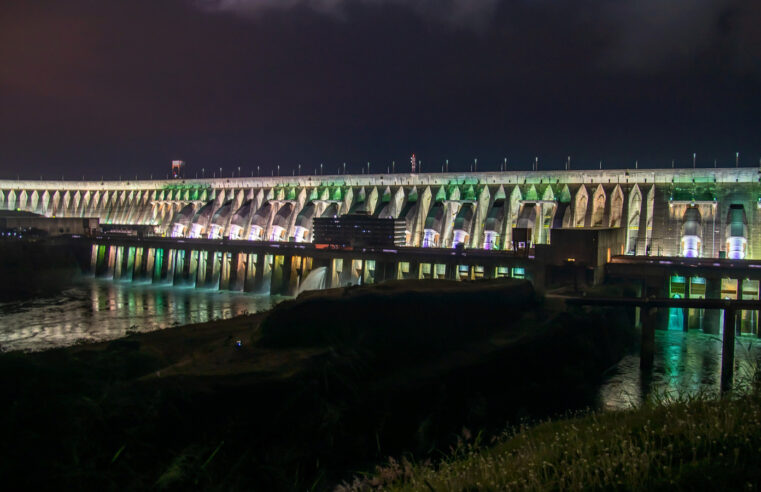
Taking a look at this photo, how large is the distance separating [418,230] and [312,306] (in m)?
41.9

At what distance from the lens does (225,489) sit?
1312cm

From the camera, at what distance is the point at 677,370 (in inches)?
1168

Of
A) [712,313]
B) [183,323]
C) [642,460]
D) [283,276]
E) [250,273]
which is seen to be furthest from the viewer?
[250,273]

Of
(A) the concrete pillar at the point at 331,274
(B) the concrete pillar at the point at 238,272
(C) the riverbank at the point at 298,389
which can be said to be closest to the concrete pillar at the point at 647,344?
(C) the riverbank at the point at 298,389

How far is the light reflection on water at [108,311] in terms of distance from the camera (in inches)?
1420

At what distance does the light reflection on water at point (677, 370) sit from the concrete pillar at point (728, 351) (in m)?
0.38

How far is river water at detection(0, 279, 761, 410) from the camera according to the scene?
1070 inches

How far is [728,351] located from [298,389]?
2196 centimetres

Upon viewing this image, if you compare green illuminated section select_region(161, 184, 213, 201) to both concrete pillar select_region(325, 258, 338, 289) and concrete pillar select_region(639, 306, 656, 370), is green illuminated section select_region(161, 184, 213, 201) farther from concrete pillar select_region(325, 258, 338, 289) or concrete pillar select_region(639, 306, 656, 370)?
concrete pillar select_region(639, 306, 656, 370)

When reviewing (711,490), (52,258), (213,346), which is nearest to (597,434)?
(711,490)

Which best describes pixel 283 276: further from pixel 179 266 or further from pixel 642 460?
pixel 642 460

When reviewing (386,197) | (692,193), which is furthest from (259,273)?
(692,193)

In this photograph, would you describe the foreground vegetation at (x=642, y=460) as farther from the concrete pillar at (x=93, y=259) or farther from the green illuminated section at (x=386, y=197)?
the concrete pillar at (x=93, y=259)

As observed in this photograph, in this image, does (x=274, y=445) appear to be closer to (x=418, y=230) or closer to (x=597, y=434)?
(x=597, y=434)
